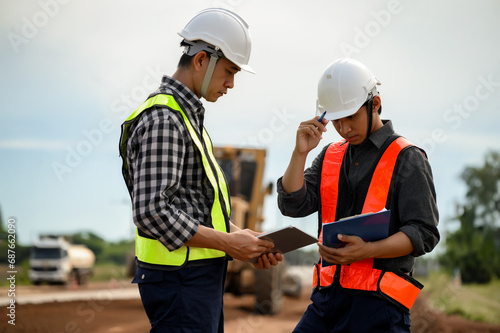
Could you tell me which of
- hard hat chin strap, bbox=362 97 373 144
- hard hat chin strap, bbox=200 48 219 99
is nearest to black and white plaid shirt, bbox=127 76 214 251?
hard hat chin strap, bbox=200 48 219 99

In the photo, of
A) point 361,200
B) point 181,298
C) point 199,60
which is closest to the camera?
point 181,298

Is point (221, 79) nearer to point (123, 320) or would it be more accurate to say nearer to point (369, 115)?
point (369, 115)

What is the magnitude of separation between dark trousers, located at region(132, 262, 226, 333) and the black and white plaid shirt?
0.63 ft

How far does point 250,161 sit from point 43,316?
219 inches

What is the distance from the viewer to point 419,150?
3273mm

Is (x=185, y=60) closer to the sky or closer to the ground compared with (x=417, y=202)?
closer to the sky

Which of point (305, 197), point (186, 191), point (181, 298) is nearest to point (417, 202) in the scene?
point (305, 197)

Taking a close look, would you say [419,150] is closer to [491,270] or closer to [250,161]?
[250,161]

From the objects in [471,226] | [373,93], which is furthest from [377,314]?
[471,226]

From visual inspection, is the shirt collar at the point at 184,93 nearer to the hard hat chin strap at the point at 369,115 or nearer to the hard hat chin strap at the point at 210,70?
the hard hat chin strap at the point at 210,70

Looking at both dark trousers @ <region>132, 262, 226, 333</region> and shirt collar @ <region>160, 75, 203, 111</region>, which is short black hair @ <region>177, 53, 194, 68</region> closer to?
shirt collar @ <region>160, 75, 203, 111</region>

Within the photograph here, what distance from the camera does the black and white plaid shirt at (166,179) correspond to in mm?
2816

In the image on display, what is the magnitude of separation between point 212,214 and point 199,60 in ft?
2.70

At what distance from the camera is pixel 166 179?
282 centimetres
